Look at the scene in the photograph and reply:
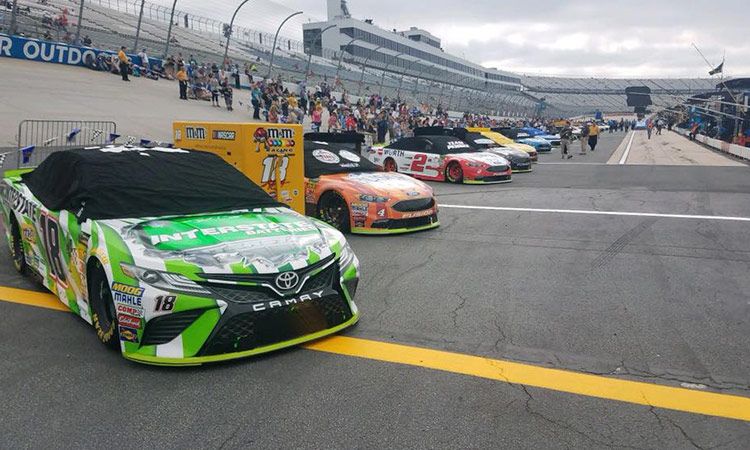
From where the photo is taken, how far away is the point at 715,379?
3.64m

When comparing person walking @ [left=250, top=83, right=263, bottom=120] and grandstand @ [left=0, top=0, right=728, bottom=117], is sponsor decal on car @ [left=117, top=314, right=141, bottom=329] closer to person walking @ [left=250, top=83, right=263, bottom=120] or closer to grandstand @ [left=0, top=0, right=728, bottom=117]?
person walking @ [left=250, top=83, right=263, bottom=120]

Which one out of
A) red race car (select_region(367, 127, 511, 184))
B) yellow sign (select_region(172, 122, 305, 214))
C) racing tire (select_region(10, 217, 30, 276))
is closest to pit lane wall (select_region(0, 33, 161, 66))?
red race car (select_region(367, 127, 511, 184))

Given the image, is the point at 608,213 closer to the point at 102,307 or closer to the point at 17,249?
the point at 102,307

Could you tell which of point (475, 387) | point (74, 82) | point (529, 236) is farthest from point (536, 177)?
point (74, 82)

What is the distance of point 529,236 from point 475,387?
5.02 metres

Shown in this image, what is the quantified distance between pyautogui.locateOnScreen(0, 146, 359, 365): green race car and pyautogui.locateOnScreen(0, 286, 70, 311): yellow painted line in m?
0.16

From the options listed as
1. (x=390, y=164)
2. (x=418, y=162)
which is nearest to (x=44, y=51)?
(x=390, y=164)

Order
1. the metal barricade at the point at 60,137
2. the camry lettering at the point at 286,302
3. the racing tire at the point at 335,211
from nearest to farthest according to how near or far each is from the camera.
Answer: the camry lettering at the point at 286,302 < the racing tire at the point at 335,211 < the metal barricade at the point at 60,137

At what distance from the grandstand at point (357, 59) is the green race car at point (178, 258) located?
86.5ft

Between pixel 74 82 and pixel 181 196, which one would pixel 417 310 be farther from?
pixel 74 82

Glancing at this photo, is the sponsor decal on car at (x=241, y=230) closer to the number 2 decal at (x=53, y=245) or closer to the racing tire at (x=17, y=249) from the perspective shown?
the number 2 decal at (x=53, y=245)

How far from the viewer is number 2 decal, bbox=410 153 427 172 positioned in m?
15.7

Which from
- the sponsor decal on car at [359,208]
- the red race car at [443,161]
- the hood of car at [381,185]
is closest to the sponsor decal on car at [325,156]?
the hood of car at [381,185]

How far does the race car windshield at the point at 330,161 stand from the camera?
29.6 ft
